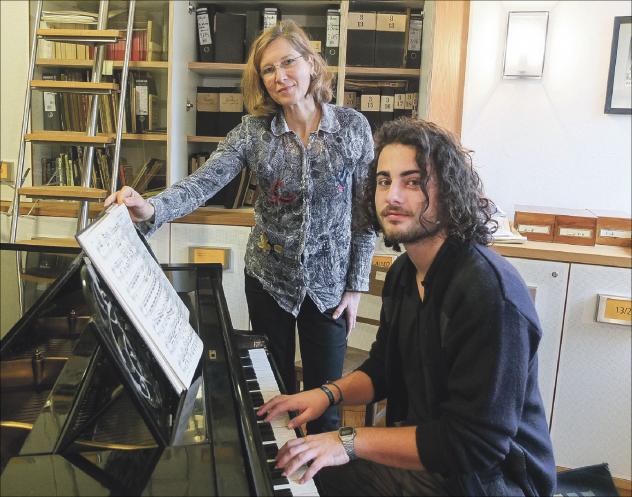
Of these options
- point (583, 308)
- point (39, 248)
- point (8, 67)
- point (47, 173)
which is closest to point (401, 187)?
point (39, 248)

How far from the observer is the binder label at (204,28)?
2.63m

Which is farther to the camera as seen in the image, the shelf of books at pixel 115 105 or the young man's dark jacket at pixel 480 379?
the shelf of books at pixel 115 105

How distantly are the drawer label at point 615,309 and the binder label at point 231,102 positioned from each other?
5.82 ft

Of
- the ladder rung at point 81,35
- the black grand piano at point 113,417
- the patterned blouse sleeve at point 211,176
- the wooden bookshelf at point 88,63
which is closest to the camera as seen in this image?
the black grand piano at point 113,417

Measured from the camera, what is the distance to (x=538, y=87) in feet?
8.16

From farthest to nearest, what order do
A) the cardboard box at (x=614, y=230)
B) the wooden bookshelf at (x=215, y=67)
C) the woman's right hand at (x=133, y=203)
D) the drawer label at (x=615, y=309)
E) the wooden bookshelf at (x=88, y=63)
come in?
the wooden bookshelf at (x=215, y=67) < the wooden bookshelf at (x=88, y=63) < the cardboard box at (x=614, y=230) < the drawer label at (x=615, y=309) < the woman's right hand at (x=133, y=203)

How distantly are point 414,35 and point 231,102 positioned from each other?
902mm

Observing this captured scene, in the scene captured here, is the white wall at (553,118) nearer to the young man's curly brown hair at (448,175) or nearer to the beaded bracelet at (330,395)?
the young man's curly brown hair at (448,175)

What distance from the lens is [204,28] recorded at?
2.63 metres

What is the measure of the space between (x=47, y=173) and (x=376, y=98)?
163cm

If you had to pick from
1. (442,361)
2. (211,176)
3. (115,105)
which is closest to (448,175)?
(442,361)

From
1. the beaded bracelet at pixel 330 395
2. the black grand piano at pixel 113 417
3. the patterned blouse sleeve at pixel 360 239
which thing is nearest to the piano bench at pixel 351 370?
the patterned blouse sleeve at pixel 360 239

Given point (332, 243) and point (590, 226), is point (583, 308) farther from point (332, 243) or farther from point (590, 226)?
point (332, 243)

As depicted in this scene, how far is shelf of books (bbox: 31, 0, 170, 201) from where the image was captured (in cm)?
262
